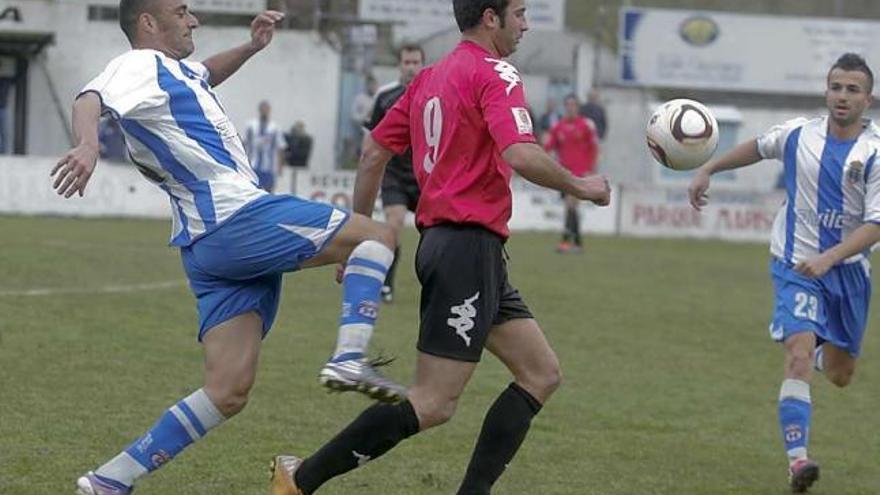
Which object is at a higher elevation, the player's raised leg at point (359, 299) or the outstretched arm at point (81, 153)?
the outstretched arm at point (81, 153)

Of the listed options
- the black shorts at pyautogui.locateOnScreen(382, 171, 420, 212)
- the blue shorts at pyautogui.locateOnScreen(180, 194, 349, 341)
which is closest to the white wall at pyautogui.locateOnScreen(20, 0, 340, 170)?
the black shorts at pyautogui.locateOnScreen(382, 171, 420, 212)

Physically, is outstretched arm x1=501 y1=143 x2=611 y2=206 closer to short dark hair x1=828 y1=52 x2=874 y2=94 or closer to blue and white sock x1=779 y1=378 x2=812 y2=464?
blue and white sock x1=779 y1=378 x2=812 y2=464

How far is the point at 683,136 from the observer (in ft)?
22.6

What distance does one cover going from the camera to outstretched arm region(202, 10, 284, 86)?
7070 mm

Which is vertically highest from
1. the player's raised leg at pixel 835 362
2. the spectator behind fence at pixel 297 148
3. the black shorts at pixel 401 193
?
the player's raised leg at pixel 835 362

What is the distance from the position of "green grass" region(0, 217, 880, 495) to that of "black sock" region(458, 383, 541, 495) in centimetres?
92

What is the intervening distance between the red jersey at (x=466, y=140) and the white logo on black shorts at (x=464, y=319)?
28 centimetres

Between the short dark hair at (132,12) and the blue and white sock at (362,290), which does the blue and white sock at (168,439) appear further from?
the short dark hair at (132,12)

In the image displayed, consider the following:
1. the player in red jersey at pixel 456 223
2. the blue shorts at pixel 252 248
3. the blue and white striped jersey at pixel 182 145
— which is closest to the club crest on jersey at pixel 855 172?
the player in red jersey at pixel 456 223

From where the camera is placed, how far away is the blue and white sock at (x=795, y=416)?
7820mm

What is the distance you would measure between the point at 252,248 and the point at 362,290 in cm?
42

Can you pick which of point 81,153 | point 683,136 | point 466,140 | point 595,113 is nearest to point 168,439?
point 81,153

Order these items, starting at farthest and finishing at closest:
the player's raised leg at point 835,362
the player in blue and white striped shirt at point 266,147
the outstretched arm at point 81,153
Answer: the player in blue and white striped shirt at point 266,147 → the player's raised leg at point 835,362 → the outstretched arm at point 81,153

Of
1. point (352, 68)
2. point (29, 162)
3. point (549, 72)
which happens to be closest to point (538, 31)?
point (549, 72)
